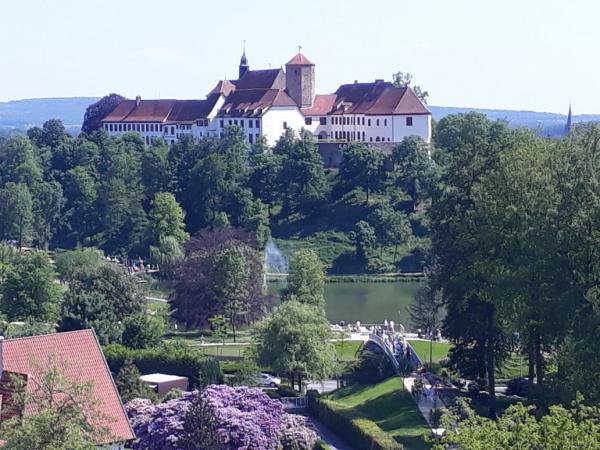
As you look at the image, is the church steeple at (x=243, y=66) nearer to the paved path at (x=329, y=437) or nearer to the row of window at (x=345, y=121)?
the row of window at (x=345, y=121)

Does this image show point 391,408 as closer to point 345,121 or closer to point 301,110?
point 345,121

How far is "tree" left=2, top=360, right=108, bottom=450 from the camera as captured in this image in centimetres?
1969

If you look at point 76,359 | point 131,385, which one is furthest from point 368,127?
point 76,359

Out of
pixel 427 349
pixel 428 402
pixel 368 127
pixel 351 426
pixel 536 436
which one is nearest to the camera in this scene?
pixel 536 436

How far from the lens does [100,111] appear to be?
375 ft

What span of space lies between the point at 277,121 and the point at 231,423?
6648 cm

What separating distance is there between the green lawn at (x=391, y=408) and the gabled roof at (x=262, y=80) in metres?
60.6

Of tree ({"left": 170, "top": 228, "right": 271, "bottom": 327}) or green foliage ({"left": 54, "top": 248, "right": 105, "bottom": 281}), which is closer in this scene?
tree ({"left": 170, "top": 228, "right": 271, "bottom": 327})

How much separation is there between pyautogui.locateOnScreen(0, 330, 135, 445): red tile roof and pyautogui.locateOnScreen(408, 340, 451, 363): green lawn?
53.3ft

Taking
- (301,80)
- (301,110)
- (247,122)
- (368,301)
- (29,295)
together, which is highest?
(301,80)

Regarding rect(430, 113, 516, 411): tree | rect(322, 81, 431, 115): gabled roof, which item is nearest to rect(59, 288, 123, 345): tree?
rect(430, 113, 516, 411): tree

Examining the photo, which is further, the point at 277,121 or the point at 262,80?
the point at 262,80

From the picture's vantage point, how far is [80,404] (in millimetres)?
20500

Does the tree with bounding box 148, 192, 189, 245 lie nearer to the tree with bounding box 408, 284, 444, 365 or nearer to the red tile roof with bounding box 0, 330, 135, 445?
the tree with bounding box 408, 284, 444, 365
